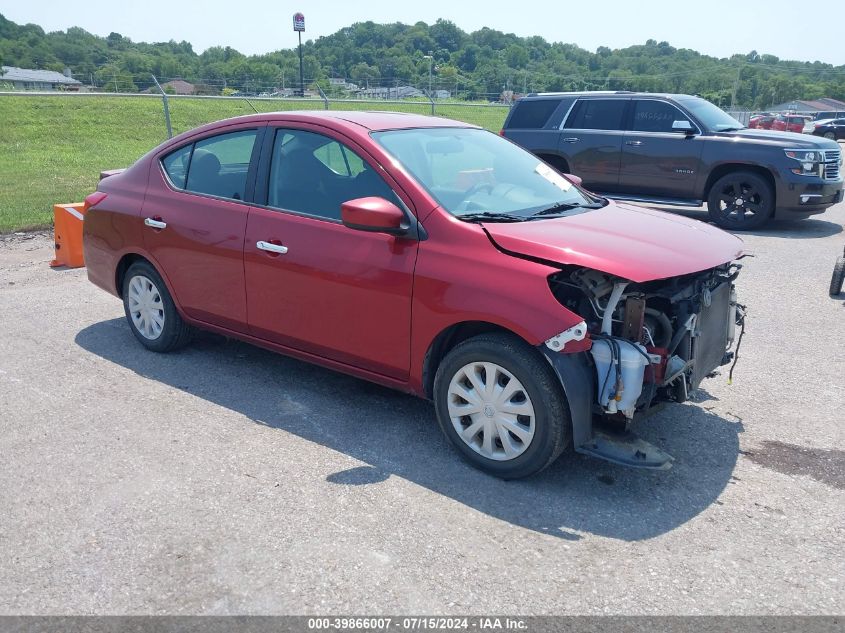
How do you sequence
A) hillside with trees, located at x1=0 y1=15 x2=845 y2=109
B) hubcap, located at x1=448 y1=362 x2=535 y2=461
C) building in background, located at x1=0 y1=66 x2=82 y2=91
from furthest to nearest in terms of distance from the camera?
1. building in background, located at x1=0 y1=66 x2=82 y2=91
2. hillside with trees, located at x1=0 y1=15 x2=845 y2=109
3. hubcap, located at x1=448 y1=362 x2=535 y2=461

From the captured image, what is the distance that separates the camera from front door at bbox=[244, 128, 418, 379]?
411cm

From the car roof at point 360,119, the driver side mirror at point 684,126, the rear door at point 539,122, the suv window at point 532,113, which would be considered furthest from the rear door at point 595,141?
the car roof at point 360,119

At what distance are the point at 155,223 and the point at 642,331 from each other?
347 centimetres

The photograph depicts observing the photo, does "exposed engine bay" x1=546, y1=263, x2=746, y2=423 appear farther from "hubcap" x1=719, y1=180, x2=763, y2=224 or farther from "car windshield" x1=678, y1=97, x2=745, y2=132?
"car windshield" x1=678, y1=97, x2=745, y2=132

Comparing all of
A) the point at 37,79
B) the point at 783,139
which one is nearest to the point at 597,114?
the point at 783,139

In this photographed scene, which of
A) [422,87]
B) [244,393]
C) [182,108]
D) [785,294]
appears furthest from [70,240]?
[422,87]

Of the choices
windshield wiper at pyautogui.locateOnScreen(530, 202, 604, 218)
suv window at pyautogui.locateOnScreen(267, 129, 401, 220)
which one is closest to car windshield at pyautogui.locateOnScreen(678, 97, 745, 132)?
windshield wiper at pyautogui.locateOnScreen(530, 202, 604, 218)

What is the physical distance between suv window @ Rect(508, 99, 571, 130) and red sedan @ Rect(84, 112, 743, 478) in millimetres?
7864

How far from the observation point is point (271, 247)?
4.58 m

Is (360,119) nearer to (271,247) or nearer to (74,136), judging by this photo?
(271,247)

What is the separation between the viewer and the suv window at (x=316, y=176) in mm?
4312

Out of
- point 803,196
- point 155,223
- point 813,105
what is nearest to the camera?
point 155,223

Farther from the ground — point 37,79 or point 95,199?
point 37,79

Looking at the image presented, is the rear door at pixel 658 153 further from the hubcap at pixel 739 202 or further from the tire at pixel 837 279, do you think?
the tire at pixel 837 279
